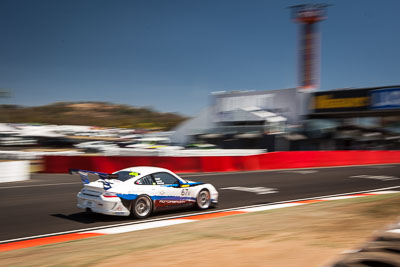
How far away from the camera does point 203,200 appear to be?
1086 cm

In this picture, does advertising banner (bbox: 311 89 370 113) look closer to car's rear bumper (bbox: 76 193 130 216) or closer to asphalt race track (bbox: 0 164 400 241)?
asphalt race track (bbox: 0 164 400 241)

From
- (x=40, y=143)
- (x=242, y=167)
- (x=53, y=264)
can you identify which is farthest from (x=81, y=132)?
(x=53, y=264)

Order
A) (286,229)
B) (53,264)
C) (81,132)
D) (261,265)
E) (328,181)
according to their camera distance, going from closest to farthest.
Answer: (261,265) < (53,264) < (286,229) < (328,181) < (81,132)

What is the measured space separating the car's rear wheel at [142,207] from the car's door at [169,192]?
0.23 metres

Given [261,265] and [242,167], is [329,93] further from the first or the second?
[261,265]

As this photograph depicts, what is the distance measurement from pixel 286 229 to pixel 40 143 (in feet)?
166

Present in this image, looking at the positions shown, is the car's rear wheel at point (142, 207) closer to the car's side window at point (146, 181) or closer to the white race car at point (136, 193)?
the white race car at point (136, 193)

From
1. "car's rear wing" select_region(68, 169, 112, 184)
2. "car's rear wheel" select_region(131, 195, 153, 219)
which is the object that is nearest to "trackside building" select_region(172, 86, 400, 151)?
"car's rear wheel" select_region(131, 195, 153, 219)

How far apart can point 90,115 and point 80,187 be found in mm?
145532

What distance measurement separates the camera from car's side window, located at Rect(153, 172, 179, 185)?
32.4 feet

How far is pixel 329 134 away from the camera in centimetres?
4438

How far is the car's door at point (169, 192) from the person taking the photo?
9.84 metres

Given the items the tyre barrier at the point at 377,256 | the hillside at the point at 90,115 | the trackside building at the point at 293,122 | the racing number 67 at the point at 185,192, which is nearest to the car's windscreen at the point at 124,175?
the racing number 67 at the point at 185,192

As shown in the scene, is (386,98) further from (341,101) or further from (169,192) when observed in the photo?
(169,192)
